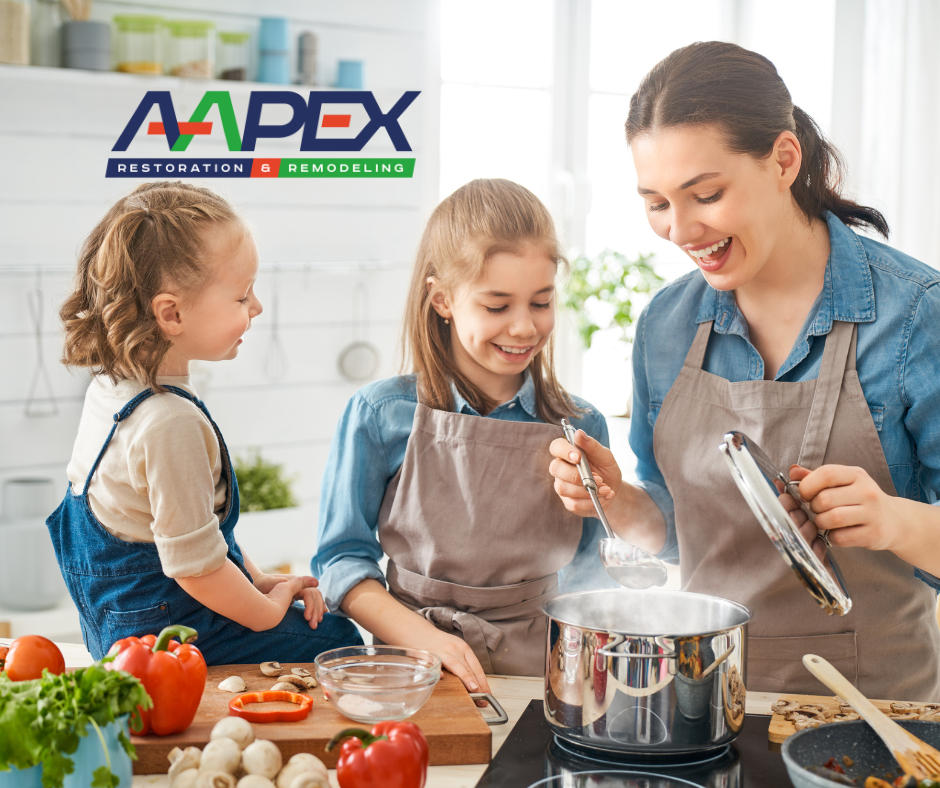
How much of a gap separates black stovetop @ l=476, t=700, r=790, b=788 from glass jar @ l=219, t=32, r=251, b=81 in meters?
2.30

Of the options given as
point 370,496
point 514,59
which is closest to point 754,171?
point 370,496

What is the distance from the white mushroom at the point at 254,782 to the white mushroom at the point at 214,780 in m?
0.01

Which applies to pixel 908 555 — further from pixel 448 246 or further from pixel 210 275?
pixel 210 275

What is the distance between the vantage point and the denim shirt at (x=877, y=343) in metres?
1.21

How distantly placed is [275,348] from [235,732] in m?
2.17

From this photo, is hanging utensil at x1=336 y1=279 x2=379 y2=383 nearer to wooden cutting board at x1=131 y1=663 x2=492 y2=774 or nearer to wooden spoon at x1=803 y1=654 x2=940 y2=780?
wooden cutting board at x1=131 y1=663 x2=492 y2=774

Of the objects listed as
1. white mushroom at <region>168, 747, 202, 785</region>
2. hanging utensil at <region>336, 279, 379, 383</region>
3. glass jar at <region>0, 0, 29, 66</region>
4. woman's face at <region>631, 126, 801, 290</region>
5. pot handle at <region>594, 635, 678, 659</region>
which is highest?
glass jar at <region>0, 0, 29, 66</region>

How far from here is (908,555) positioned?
1.08 meters

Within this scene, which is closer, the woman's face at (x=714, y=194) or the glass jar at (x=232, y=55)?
the woman's face at (x=714, y=194)

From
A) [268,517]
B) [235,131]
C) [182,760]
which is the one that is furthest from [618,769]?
[268,517]

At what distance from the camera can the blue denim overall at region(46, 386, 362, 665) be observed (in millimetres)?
1138

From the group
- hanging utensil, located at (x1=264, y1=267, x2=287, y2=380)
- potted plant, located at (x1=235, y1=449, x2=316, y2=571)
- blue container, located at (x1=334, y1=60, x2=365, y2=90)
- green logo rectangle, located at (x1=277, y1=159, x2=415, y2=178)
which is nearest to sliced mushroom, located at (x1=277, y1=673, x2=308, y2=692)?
green logo rectangle, located at (x1=277, y1=159, x2=415, y2=178)

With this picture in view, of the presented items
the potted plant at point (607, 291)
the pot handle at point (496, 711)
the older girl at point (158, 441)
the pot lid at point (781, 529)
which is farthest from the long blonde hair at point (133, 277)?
the potted plant at point (607, 291)

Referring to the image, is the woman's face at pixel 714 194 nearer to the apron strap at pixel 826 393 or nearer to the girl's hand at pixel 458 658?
the apron strap at pixel 826 393
